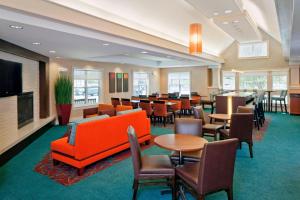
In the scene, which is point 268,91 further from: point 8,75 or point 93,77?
point 8,75

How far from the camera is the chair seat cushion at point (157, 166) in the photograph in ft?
9.48

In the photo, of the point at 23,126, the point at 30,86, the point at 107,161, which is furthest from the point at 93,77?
the point at 107,161

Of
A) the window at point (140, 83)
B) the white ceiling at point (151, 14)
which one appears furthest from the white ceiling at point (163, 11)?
the window at point (140, 83)

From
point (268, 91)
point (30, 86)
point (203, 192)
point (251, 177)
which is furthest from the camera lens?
point (268, 91)

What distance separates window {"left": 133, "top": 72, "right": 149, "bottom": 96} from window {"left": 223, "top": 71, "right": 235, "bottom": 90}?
4531 mm

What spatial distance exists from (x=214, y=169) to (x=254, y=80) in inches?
436

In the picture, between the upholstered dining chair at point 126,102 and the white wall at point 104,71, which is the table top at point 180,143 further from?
the white wall at point 104,71

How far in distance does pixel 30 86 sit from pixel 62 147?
147 inches

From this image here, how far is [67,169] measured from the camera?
160 inches

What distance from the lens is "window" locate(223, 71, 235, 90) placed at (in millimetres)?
12820

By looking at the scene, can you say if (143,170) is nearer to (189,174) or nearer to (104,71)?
(189,174)

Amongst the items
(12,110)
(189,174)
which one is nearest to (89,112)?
(12,110)

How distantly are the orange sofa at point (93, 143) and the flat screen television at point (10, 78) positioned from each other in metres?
1.83

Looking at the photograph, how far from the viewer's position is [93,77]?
10125 millimetres
